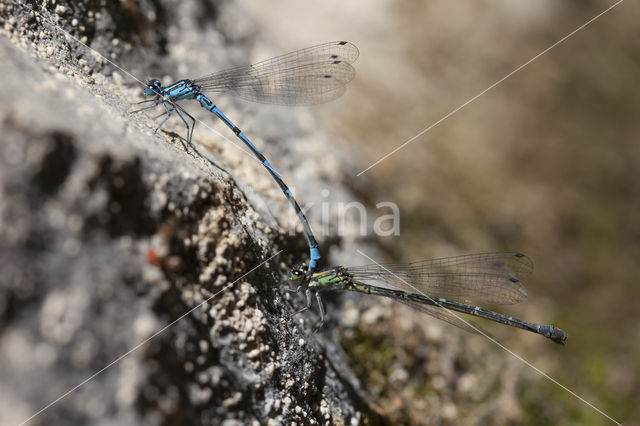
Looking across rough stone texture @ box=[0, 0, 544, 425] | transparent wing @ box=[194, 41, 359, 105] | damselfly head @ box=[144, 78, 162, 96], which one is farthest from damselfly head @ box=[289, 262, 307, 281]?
damselfly head @ box=[144, 78, 162, 96]

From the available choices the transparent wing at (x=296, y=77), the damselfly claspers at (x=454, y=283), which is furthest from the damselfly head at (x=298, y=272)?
the transparent wing at (x=296, y=77)

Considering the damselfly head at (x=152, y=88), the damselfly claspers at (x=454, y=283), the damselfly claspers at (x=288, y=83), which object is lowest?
the damselfly claspers at (x=454, y=283)

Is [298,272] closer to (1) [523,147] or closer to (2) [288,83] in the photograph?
(2) [288,83]

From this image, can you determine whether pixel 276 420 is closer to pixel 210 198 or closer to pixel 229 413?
pixel 229 413

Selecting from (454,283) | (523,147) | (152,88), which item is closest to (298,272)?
(454,283)

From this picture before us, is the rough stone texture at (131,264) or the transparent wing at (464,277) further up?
the transparent wing at (464,277)

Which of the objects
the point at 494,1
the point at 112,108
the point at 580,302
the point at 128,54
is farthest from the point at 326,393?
the point at 494,1

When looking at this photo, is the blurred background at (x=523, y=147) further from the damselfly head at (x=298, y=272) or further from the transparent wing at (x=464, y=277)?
the damselfly head at (x=298, y=272)
